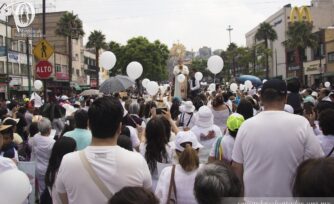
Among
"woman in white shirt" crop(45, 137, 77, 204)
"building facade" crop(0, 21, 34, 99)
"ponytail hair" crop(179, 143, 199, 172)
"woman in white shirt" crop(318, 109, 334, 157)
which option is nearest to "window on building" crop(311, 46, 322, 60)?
"building facade" crop(0, 21, 34, 99)

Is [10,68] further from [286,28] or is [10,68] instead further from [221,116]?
[286,28]

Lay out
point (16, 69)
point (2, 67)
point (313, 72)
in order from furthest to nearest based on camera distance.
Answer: point (313, 72), point (16, 69), point (2, 67)

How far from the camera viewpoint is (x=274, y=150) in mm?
3795

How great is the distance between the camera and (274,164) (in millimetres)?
3791

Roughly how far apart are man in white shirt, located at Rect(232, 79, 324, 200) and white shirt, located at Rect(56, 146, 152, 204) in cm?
116

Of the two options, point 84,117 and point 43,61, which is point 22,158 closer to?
point 84,117

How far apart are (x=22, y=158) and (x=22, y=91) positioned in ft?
152

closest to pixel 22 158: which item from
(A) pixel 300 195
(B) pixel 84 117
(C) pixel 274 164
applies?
(B) pixel 84 117

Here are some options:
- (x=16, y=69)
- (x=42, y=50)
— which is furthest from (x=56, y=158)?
(x=16, y=69)

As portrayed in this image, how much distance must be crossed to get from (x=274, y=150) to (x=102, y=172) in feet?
5.02

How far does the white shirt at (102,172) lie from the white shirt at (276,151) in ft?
3.80

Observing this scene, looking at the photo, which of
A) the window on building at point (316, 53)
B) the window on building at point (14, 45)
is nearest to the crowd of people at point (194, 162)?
the window on building at point (14, 45)

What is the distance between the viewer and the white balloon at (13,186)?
312 centimetres

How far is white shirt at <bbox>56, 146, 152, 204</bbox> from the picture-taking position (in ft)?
10.1
